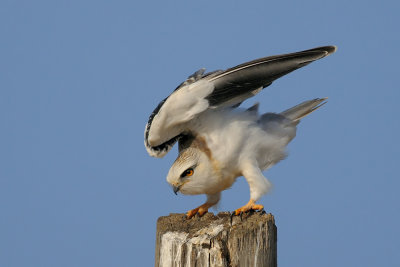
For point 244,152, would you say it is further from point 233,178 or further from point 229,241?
point 229,241

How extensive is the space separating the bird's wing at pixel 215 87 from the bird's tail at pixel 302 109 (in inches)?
38.9

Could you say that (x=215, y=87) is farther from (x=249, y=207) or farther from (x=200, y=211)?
(x=200, y=211)

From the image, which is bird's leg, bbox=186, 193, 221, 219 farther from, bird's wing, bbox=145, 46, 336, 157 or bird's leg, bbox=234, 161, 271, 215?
bird's wing, bbox=145, 46, 336, 157

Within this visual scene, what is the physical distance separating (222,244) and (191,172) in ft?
5.02

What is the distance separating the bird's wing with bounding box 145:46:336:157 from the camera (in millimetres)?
6066

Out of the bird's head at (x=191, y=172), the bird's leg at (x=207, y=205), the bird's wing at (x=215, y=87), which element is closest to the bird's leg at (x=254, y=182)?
the bird's head at (x=191, y=172)

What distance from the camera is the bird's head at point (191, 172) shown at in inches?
254

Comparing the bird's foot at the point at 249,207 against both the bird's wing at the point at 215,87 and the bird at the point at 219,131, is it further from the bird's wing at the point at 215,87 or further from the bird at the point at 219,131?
the bird's wing at the point at 215,87

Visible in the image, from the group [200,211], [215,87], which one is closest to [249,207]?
[200,211]

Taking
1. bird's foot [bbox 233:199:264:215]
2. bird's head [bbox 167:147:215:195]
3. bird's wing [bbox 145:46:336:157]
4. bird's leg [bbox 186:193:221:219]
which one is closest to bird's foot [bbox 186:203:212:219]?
bird's leg [bbox 186:193:221:219]

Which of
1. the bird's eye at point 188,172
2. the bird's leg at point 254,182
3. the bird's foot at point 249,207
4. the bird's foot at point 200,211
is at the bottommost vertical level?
the bird's foot at point 249,207

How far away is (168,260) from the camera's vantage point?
5.31 metres

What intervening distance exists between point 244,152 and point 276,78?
0.93 metres

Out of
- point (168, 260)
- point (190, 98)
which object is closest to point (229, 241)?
point (168, 260)
